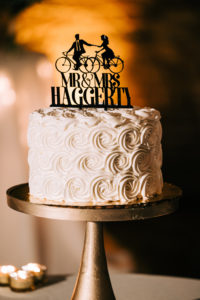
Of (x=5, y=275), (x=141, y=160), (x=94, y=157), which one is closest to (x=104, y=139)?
(x=94, y=157)

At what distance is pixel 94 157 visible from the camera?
2.16m

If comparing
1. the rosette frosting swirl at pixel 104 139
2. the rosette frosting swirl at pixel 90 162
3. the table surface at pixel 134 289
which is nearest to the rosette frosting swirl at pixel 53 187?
the rosette frosting swirl at pixel 90 162

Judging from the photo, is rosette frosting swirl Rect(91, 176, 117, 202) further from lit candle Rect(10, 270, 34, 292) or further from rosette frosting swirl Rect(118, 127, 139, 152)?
lit candle Rect(10, 270, 34, 292)

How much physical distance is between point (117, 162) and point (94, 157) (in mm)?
105

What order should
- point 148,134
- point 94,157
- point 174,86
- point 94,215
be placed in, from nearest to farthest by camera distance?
point 94,215, point 94,157, point 148,134, point 174,86

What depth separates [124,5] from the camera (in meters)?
3.61

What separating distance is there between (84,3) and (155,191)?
1840 millimetres

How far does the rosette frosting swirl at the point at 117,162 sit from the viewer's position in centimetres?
216

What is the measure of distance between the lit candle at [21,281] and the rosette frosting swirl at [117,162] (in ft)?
4.32

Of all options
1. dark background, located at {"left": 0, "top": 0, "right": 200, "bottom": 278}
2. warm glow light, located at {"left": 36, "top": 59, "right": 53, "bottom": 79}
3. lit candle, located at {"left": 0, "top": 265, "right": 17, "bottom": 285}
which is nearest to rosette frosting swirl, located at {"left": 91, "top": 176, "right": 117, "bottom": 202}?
lit candle, located at {"left": 0, "top": 265, "right": 17, "bottom": 285}

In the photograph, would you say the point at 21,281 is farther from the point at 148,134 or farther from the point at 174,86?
the point at 174,86

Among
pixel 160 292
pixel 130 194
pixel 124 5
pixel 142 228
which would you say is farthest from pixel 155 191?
pixel 124 5

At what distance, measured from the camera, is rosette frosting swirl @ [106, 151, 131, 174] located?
2.16 m

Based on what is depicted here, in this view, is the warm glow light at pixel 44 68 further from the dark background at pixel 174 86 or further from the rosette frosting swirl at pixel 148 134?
→ the rosette frosting swirl at pixel 148 134
